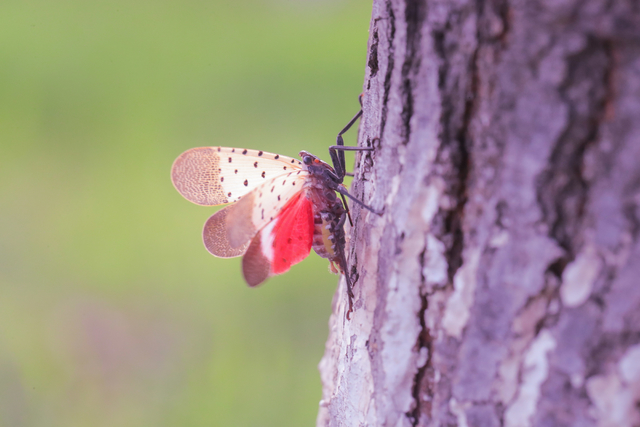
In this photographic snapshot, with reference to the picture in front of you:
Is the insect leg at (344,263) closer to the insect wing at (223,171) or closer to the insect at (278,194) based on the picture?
the insect at (278,194)

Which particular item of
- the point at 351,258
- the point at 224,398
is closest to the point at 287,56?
the point at 224,398

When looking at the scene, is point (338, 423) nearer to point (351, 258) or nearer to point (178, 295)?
point (351, 258)

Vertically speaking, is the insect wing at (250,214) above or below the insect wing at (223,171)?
below

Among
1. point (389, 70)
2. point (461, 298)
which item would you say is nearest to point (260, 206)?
point (389, 70)

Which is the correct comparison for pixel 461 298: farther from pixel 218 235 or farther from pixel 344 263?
pixel 218 235

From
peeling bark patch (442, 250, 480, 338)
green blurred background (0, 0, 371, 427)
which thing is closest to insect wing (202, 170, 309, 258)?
peeling bark patch (442, 250, 480, 338)

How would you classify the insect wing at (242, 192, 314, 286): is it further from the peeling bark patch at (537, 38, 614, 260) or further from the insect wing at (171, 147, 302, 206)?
the peeling bark patch at (537, 38, 614, 260)

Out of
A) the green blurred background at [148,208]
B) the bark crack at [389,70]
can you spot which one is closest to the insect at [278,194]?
the bark crack at [389,70]
